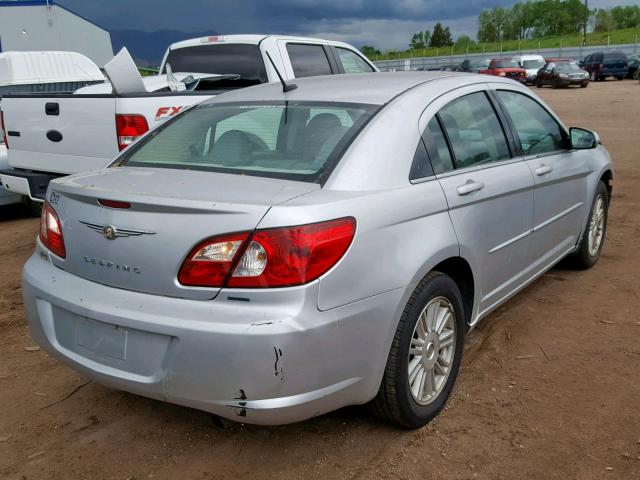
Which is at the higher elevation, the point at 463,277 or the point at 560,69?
the point at 560,69

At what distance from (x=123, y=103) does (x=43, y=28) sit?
3078cm

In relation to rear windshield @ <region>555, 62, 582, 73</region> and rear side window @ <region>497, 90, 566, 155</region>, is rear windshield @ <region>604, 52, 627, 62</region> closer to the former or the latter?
rear windshield @ <region>555, 62, 582, 73</region>

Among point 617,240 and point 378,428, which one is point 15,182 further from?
point 617,240

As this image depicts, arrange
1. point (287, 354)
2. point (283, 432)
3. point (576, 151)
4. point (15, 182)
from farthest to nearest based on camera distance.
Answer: point (15, 182), point (576, 151), point (283, 432), point (287, 354)

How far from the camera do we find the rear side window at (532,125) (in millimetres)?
4152

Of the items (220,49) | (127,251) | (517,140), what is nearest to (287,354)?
(127,251)

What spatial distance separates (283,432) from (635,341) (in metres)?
2.30

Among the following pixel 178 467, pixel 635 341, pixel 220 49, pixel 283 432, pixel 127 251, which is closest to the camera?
pixel 127 251

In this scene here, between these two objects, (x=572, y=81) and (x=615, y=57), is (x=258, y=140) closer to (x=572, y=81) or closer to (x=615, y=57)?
(x=572, y=81)

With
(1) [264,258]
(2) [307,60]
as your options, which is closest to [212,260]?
(1) [264,258]

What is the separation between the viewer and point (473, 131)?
Result: 3.66 metres

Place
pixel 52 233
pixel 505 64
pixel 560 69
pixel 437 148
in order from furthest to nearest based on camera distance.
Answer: pixel 505 64, pixel 560 69, pixel 437 148, pixel 52 233

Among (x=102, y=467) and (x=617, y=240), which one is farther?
(x=617, y=240)

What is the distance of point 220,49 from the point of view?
25.4 ft
